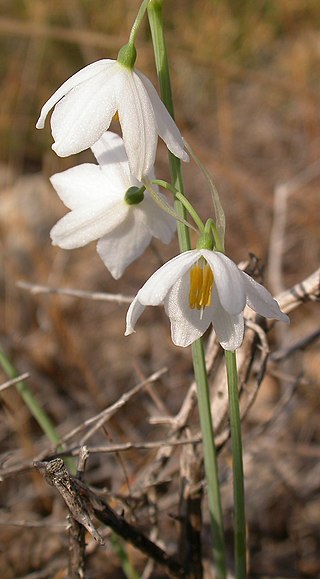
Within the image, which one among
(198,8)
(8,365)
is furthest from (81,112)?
(198,8)

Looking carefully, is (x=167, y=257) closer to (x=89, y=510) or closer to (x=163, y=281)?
(x=89, y=510)

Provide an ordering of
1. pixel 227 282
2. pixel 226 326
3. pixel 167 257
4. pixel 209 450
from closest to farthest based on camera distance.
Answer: pixel 227 282, pixel 226 326, pixel 209 450, pixel 167 257

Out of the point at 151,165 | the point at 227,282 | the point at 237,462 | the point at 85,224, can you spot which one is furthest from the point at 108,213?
the point at 237,462

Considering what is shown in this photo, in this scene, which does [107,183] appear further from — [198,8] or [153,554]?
[198,8]

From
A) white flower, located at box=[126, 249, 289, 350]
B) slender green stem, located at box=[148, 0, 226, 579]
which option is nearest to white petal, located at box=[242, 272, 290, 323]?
white flower, located at box=[126, 249, 289, 350]

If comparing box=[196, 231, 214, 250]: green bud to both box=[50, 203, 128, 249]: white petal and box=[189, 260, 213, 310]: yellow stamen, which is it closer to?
box=[189, 260, 213, 310]: yellow stamen

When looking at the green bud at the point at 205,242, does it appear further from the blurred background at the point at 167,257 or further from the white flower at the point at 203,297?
the blurred background at the point at 167,257
